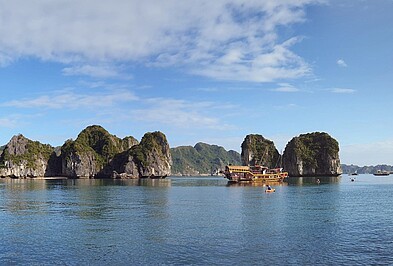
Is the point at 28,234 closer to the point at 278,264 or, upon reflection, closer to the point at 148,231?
the point at 148,231

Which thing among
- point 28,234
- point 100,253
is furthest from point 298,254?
point 28,234

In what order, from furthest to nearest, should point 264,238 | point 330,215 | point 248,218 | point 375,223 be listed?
1. point 330,215
2. point 248,218
3. point 375,223
4. point 264,238

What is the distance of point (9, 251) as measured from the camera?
34.3 m

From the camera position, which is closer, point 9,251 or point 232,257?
point 232,257

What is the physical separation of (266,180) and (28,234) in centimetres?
12847

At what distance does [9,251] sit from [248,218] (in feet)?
98.5

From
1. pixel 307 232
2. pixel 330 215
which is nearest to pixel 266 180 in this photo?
pixel 330 215

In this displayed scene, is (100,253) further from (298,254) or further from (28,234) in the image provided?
(298,254)

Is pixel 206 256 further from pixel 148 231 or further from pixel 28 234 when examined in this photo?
pixel 28 234

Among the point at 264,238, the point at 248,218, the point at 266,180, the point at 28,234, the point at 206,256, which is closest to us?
the point at 206,256

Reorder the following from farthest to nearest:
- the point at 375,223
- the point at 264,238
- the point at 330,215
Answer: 1. the point at 330,215
2. the point at 375,223
3. the point at 264,238

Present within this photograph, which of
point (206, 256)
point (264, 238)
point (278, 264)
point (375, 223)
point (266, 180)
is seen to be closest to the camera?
point (278, 264)

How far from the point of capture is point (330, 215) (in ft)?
186

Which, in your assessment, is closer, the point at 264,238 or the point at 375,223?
the point at 264,238
